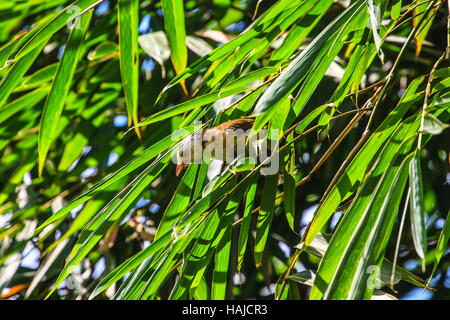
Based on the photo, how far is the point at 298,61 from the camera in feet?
1.90

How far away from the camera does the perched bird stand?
618 mm

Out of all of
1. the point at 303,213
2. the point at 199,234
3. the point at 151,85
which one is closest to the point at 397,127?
the point at 199,234

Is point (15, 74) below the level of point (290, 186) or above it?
above

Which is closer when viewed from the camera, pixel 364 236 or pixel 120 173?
pixel 364 236

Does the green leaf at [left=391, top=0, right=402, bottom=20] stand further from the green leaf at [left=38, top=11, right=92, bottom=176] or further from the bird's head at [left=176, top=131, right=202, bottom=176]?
the green leaf at [left=38, top=11, right=92, bottom=176]

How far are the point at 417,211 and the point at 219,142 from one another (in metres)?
0.26

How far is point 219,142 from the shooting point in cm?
62

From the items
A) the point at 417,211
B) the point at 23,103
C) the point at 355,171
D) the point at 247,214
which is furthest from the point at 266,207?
the point at 23,103

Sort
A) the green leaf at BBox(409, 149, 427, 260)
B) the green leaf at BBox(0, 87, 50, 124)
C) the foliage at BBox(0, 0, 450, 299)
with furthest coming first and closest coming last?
the green leaf at BBox(0, 87, 50, 124)
the foliage at BBox(0, 0, 450, 299)
the green leaf at BBox(409, 149, 427, 260)

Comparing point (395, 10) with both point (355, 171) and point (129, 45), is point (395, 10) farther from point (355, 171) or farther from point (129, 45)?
point (129, 45)

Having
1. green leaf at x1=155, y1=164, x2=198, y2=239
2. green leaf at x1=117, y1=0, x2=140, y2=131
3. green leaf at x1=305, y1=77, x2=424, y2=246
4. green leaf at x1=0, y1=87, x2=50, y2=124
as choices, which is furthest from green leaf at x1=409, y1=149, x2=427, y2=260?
green leaf at x1=0, y1=87, x2=50, y2=124

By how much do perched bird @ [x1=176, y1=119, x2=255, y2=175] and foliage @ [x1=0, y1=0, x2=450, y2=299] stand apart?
0.03 m

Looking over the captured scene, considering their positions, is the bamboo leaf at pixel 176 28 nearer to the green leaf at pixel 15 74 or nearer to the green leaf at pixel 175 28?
the green leaf at pixel 175 28

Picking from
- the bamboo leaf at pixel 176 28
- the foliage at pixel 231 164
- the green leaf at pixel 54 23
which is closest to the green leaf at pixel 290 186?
the foliage at pixel 231 164
